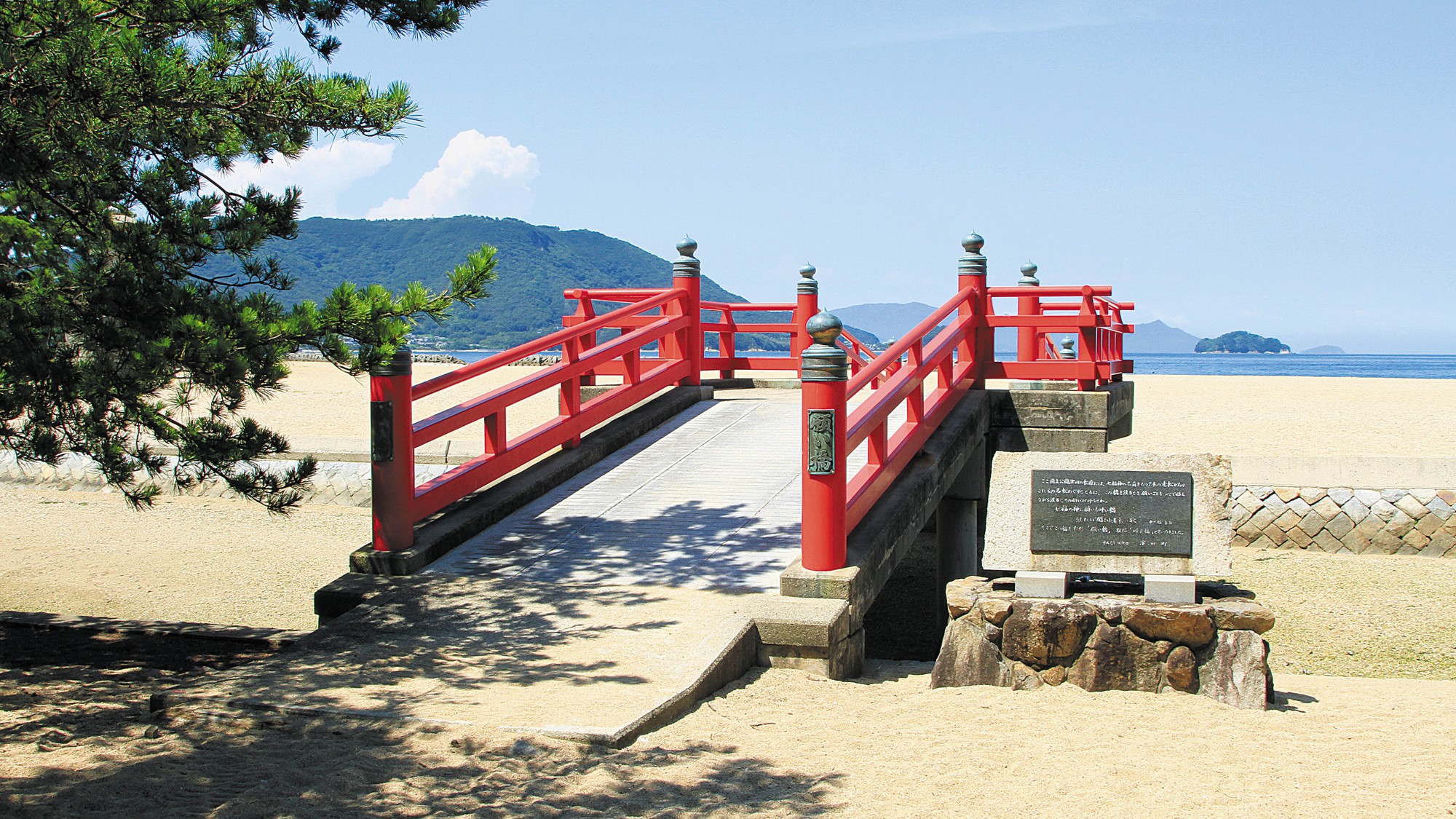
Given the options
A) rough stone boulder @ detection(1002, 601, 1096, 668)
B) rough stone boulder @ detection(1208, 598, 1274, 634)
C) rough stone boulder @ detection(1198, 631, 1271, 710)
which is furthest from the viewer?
rough stone boulder @ detection(1002, 601, 1096, 668)

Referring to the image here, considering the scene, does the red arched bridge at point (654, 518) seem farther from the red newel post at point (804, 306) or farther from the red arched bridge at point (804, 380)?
the red newel post at point (804, 306)

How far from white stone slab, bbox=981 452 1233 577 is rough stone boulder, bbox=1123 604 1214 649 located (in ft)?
0.94

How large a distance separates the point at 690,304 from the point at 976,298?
111 inches

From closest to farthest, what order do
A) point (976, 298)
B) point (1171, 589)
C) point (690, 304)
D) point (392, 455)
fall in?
point (1171, 589) → point (392, 455) → point (976, 298) → point (690, 304)

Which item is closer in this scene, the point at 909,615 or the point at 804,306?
the point at 909,615

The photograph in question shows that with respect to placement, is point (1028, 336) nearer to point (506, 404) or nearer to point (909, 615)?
point (909, 615)

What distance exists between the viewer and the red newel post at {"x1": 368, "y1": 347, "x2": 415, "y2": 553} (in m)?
7.10

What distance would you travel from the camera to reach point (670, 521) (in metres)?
8.17

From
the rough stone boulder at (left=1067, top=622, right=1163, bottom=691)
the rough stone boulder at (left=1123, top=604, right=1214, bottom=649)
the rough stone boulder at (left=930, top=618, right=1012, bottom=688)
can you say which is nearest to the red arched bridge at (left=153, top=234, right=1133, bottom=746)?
the rough stone boulder at (left=930, top=618, right=1012, bottom=688)

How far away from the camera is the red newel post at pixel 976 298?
1002 cm

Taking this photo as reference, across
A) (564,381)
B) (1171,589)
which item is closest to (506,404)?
(564,381)

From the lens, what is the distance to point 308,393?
28.5m

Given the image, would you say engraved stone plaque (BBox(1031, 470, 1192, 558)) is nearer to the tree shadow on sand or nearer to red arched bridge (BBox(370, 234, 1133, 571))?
red arched bridge (BBox(370, 234, 1133, 571))

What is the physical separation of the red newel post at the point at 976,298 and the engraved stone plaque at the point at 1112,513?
11.8 feet
